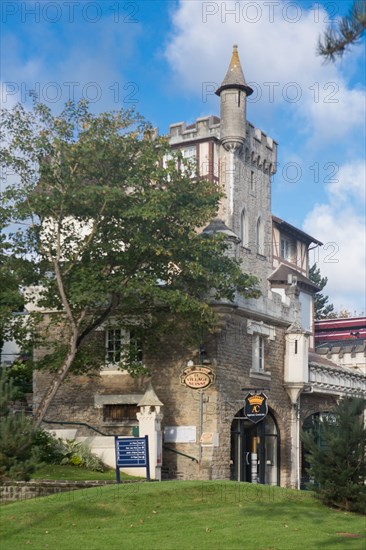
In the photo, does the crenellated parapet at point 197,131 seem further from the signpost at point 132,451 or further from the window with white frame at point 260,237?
the signpost at point 132,451

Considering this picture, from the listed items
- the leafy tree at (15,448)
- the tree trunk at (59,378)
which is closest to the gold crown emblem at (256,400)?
the tree trunk at (59,378)

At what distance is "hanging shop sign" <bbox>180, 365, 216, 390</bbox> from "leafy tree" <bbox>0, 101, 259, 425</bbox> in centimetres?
139

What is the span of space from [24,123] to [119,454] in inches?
366

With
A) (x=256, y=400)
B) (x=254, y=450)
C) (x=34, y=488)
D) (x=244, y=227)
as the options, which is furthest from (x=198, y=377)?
(x=244, y=227)

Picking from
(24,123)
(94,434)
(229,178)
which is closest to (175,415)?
(94,434)

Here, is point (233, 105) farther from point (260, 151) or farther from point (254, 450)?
point (254, 450)

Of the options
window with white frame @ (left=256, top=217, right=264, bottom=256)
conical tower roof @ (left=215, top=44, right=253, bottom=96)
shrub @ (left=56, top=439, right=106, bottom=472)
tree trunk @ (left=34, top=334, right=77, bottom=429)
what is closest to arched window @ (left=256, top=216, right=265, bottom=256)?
window with white frame @ (left=256, top=217, right=264, bottom=256)

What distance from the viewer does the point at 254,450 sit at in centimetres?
3103

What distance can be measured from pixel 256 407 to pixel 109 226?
7.70m

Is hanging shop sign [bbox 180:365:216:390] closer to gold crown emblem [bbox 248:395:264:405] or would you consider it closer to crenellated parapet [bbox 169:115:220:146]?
gold crown emblem [bbox 248:395:264:405]

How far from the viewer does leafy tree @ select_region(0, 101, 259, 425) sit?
80.0 feet

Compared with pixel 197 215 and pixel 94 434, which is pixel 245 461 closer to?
pixel 94 434

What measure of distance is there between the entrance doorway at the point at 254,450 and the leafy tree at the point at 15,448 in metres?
12.4

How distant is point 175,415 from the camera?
28.4m
